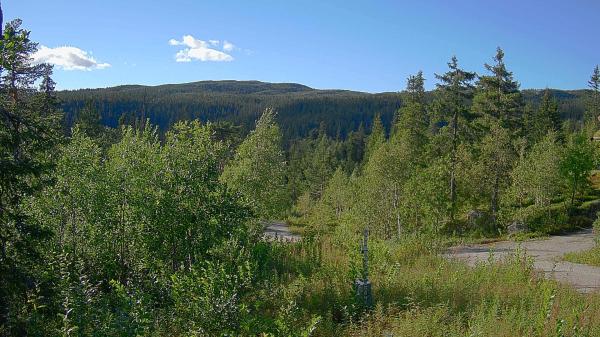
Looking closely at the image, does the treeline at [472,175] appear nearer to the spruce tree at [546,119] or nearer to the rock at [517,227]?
the rock at [517,227]

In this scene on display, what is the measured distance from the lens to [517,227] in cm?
2777

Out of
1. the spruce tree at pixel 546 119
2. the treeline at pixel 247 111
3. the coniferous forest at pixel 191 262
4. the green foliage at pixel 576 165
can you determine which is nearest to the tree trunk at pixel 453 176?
the green foliage at pixel 576 165

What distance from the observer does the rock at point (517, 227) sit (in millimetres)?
27423

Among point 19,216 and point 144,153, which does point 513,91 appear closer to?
point 144,153

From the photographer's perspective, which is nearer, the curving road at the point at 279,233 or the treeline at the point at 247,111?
the curving road at the point at 279,233

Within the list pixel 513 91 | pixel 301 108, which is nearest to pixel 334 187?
pixel 513 91

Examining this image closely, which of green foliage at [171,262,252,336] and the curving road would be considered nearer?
green foliage at [171,262,252,336]

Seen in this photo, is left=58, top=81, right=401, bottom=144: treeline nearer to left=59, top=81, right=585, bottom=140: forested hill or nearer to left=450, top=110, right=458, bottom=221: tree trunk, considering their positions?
left=59, top=81, right=585, bottom=140: forested hill

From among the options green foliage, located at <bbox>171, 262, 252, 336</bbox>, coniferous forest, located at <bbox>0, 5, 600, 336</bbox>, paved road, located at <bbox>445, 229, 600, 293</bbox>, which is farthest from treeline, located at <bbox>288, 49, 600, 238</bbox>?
green foliage, located at <bbox>171, 262, 252, 336</bbox>

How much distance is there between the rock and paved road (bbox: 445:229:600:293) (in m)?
1.64

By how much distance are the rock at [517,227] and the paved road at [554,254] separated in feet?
5.39

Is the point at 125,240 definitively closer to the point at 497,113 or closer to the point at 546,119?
the point at 497,113

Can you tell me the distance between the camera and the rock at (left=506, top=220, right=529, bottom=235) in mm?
27423

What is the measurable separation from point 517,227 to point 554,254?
25.1 ft
